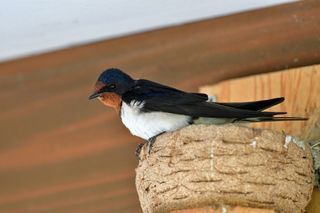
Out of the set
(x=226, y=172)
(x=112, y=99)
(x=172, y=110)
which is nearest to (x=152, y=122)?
(x=172, y=110)

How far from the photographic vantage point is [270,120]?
2.96m

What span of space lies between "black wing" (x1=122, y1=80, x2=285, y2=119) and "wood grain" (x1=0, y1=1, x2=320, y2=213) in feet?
1.21

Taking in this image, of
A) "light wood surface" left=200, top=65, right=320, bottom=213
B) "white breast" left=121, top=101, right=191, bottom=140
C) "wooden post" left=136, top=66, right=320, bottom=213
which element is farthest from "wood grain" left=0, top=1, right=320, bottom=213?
"wooden post" left=136, top=66, right=320, bottom=213

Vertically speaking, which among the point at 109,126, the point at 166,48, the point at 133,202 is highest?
the point at 166,48

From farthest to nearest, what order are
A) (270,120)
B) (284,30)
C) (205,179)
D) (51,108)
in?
(51,108) < (284,30) < (270,120) < (205,179)

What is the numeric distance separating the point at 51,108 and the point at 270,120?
91 centimetres

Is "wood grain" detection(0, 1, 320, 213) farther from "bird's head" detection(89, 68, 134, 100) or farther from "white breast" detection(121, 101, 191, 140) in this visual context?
"white breast" detection(121, 101, 191, 140)

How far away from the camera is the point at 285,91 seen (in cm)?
321

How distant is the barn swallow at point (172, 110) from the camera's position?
2.90 metres

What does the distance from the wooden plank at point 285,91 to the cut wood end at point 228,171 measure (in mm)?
368

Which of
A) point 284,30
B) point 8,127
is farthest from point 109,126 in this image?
point 284,30

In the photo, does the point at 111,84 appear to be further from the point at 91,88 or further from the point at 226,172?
the point at 226,172

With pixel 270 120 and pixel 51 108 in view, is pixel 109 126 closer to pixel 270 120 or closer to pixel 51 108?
→ pixel 51 108

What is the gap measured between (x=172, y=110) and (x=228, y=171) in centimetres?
32
